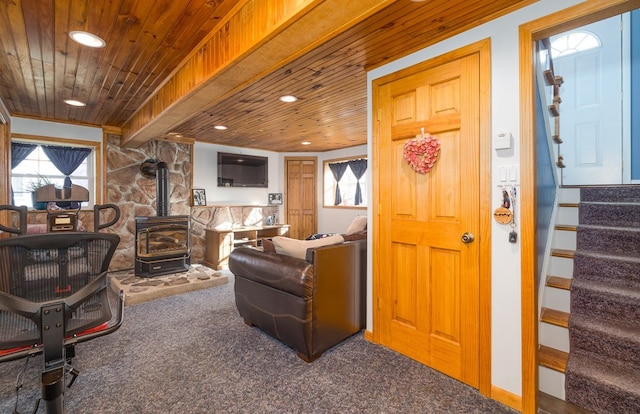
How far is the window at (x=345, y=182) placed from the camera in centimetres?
611

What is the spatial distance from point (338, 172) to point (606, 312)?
4998 millimetres

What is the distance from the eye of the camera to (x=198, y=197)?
5.50 meters

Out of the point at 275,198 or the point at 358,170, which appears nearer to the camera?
the point at 358,170

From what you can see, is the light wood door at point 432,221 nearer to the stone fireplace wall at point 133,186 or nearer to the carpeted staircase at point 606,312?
the carpeted staircase at point 606,312

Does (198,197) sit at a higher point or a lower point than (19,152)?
lower

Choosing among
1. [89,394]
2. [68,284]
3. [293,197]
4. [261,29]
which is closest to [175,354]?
[89,394]

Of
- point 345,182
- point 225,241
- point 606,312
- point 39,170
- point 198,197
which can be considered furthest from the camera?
point 345,182

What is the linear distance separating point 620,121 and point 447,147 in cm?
272

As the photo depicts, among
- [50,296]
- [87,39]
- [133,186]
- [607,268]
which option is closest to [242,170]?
[133,186]

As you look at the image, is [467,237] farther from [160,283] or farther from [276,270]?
[160,283]

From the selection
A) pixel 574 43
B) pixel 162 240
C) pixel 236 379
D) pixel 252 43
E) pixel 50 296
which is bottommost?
pixel 236 379

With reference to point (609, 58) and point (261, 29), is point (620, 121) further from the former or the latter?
point (261, 29)

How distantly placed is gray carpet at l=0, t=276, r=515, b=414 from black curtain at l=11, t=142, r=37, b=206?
3226 mm

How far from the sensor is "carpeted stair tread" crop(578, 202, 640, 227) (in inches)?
90.7
